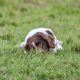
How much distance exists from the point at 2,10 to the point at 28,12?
0.81 m

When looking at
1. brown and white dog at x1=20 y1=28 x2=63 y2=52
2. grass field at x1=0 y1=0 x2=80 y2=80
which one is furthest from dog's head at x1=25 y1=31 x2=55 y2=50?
grass field at x1=0 y1=0 x2=80 y2=80

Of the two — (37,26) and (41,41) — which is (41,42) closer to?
(41,41)

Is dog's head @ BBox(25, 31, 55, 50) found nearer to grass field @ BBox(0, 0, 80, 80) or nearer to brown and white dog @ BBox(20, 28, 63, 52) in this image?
brown and white dog @ BBox(20, 28, 63, 52)

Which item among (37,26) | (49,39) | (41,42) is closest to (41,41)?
(41,42)

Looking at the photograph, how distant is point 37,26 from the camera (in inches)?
388

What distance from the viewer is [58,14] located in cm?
1162

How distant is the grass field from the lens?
559 cm

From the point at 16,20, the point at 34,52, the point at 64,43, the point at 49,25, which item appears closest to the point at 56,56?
the point at 34,52

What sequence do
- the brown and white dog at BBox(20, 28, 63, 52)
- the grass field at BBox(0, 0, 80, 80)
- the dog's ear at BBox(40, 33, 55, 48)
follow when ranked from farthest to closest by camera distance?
the dog's ear at BBox(40, 33, 55, 48)
the brown and white dog at BBox(20, 28, 63, 52)
the grass field at BBox(0, 0, 80, 80)

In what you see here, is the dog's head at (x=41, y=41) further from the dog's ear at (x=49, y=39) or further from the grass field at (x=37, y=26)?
the grass field at (x=37, y=26)

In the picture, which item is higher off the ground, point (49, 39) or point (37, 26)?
point (49, 39)

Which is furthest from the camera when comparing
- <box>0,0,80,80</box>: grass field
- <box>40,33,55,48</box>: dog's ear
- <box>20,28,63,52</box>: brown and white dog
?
<box>40,33,55,48</box>: dog's ear

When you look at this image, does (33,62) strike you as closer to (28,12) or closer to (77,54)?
(77,54)

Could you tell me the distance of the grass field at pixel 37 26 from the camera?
18.3ft
